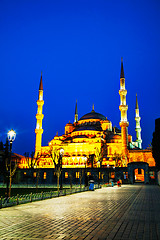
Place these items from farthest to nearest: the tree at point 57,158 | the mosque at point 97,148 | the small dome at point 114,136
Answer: the small dome at point 114,136, the mosque at point 97,148, the tree at point 57,158

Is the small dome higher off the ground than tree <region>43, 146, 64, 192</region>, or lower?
higher

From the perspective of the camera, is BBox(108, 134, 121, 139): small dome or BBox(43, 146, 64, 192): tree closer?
BBox(43, 146, 64, 192): tree

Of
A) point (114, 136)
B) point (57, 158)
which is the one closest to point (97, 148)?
point (114, 136)

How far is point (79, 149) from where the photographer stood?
71.4 meters

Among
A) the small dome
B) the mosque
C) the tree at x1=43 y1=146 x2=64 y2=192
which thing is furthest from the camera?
the small dome

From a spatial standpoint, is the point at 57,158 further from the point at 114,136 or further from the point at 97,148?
the point at 114,136

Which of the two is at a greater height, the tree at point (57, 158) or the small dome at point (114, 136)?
the small dome at point (114, 136)

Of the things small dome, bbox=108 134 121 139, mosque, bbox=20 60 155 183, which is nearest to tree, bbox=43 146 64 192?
mosque, bbox=20 60 155 183

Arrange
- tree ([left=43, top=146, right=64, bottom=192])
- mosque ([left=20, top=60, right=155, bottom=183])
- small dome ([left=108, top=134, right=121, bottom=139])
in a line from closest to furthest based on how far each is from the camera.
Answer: tree ([left=43, top=146, right=64, bottom=192]), mosque ([left=20, top=60, right=155, bottom=183]), small dome ([left=108, top=134, right=121, bottom=139])

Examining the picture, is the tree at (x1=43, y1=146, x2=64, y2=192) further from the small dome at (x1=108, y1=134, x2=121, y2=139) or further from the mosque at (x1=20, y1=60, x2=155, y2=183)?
the small dome at (x1=108, y1=134, x2=121, y2=139)

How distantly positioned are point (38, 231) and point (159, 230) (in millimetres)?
3105

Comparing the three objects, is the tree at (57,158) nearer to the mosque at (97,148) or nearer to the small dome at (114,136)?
the mosque at (97,148)

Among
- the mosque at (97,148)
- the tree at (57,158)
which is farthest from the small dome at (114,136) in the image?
the tree at (57,158)

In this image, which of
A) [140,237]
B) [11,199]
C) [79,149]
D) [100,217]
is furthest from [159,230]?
[79,149]
